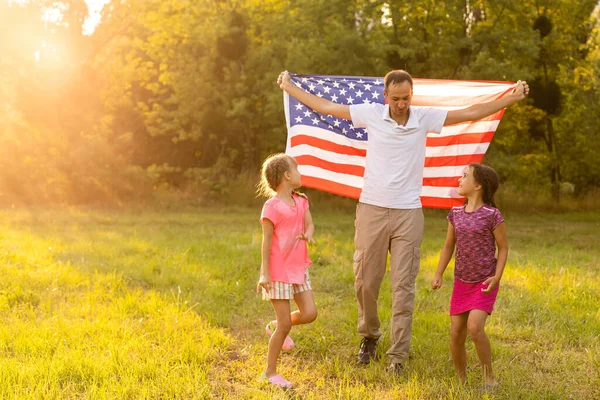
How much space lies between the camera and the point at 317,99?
228 inches

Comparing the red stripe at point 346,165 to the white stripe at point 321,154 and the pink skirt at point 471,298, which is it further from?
the pink skirt at point 471,298

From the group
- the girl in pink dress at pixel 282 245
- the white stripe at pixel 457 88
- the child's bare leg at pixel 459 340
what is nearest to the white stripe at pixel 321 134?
the white stripe at pixel 457 88

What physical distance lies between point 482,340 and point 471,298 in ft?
1.04

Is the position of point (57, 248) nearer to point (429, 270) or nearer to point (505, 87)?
point (429, 270)

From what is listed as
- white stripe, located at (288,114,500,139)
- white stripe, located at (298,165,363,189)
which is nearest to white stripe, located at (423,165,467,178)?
white stripe, located at (288,114,500,139)

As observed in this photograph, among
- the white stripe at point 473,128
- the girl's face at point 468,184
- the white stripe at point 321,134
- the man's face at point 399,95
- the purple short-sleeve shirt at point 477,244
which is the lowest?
the purple short-sleeve shirt at point 477,244

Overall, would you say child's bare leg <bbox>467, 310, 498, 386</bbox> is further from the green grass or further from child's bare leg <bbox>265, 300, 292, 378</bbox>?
child's bare leg <bbox>265, 300, 292, 378</bbox>

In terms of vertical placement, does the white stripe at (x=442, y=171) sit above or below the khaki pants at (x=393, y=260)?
above

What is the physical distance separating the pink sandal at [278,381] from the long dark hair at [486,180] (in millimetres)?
2057

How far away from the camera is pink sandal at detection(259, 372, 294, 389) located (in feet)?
16.3

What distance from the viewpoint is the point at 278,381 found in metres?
5.02

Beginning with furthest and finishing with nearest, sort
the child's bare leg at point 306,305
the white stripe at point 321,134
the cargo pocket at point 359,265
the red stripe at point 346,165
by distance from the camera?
the white stripe at point 321,134, the red stripe at point 346,165, the cargo pocket at point 359,265, the child's bare leg at point 306,305

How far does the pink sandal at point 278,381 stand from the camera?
498 cm

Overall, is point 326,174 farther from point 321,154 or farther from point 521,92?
point 521,92
